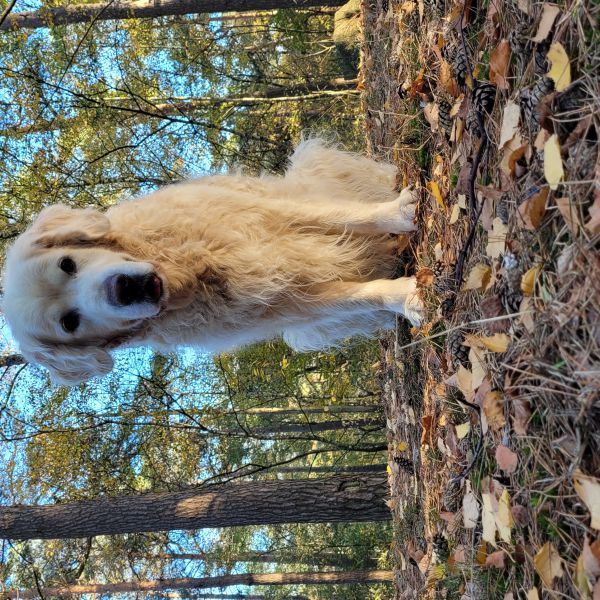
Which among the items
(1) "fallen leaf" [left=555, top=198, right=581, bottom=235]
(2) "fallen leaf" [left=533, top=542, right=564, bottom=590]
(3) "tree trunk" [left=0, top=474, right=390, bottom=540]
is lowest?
(3) "tree trunk" [left=0, top=474, right=390, bottom=540]

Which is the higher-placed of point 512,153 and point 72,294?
point 512,153

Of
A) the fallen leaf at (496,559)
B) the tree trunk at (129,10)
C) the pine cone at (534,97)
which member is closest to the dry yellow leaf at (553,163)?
the pine cone at (534,97)

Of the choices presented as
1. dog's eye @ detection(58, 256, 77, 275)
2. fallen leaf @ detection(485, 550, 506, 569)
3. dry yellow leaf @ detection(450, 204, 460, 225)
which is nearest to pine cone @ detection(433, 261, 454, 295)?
dry yellow leaf @ detection(450, 204, 460, 225)

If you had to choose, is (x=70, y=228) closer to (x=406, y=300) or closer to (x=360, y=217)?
(x=360, y=217)

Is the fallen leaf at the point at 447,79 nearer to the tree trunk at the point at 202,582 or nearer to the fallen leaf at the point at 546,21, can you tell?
the fallen leaf at the point at 546,21

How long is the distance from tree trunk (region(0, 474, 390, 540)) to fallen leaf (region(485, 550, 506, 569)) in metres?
3.27

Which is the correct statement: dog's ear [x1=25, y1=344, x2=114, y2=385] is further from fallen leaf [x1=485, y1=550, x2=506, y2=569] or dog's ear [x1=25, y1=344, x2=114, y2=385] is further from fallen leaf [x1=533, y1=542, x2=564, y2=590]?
fallen leaf [x1=533, y1=542, x2=564, y2=590]

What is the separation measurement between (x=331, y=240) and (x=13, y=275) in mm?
2161

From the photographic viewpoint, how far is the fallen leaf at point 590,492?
1646 mm

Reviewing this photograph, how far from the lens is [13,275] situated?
347cm

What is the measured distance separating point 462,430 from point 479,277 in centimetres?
84

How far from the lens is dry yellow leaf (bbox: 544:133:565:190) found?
6.05 feet

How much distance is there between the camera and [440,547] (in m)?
3.35

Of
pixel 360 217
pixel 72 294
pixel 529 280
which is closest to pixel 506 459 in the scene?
pixel 529 280
